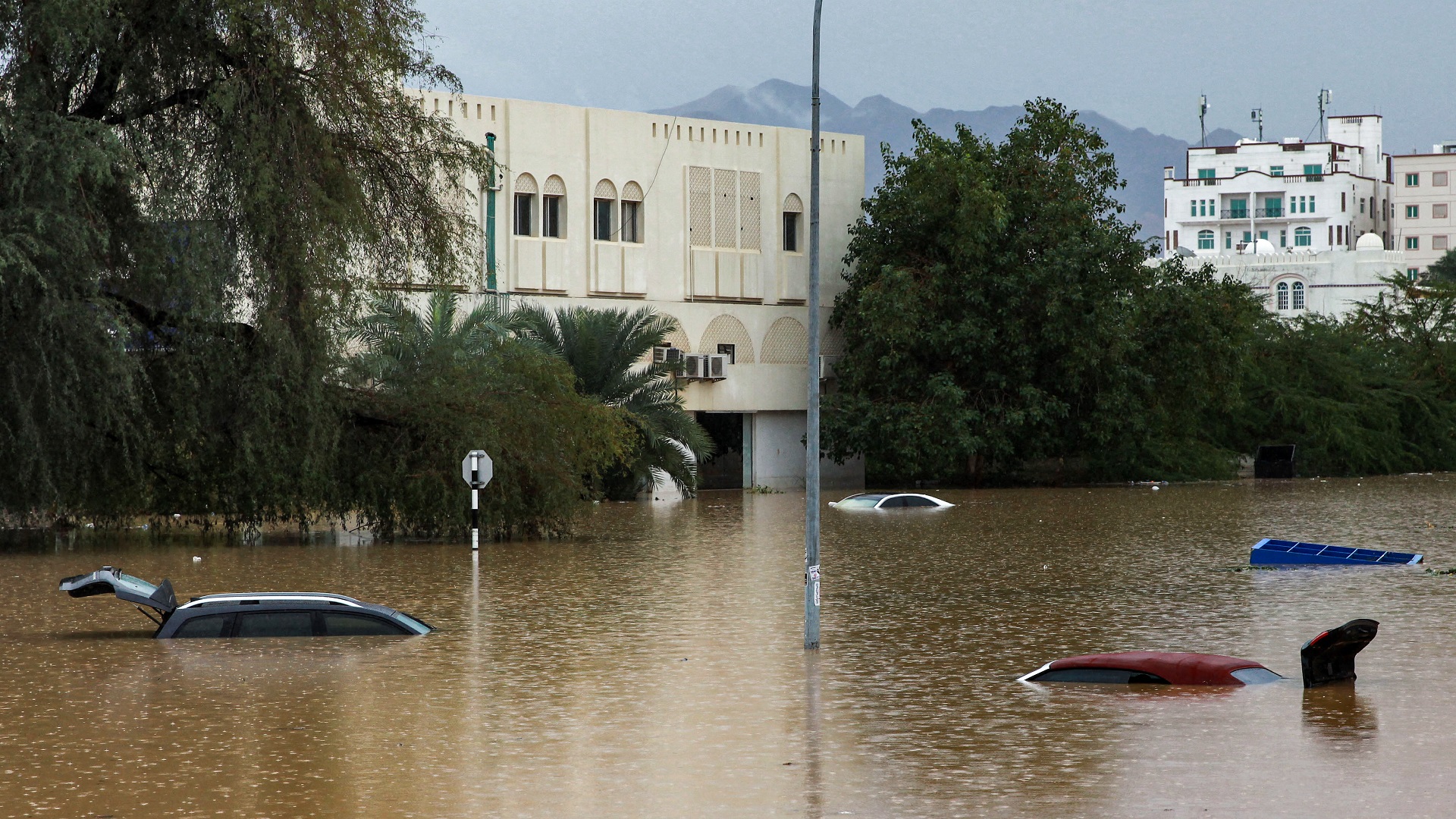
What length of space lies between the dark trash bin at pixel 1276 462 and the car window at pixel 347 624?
44.0 meters

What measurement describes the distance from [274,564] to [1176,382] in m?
32.5

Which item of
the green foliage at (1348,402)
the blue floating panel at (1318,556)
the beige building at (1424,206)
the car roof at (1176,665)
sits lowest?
the car roof at (1176,665)

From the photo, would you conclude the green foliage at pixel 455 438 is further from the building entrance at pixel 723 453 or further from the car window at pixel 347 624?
the building entrance at pixel 723 453

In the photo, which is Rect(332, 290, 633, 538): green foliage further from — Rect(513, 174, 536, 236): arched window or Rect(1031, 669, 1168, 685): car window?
Rect(513, 174, 536, 236): arched window

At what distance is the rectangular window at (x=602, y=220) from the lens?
47312mm

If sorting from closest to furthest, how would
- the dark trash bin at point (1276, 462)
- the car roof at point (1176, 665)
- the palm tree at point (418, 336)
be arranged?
1. the car roof at point (1176, 665)
2. the palm tree at point (418, 336)
3. the dark trash bin at point (1276, 462)

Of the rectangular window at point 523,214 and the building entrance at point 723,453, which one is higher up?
the rectangular window at point 523,214

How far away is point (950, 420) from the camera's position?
47.4 metres

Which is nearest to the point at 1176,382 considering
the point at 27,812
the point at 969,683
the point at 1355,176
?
the point at 969,683

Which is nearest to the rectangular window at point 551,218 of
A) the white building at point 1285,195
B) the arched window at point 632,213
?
A: the arched window at point 632,213

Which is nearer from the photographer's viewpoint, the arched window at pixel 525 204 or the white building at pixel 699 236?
the arched window at pixel 525 204

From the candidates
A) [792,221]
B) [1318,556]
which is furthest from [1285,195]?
[1318,556]

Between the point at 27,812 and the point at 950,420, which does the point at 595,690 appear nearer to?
the point at 27,812

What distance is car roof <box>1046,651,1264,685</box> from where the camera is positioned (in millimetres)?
13062
